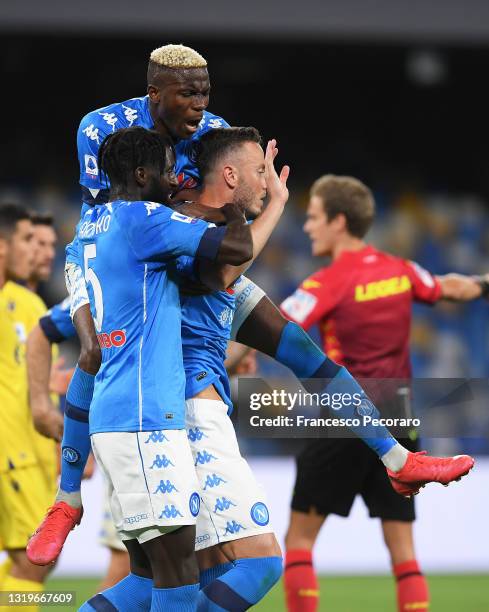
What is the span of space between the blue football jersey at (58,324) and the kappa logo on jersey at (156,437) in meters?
1.57

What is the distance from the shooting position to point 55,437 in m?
4.84

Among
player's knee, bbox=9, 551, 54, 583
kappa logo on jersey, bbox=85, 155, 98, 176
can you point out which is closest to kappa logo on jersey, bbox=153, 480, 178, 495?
kappa logo on jersey, bbox=85, 155, 98, 176

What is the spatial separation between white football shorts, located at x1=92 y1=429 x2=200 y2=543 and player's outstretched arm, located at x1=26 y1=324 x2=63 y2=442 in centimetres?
156

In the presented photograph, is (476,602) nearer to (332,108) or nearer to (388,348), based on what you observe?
(388,348)

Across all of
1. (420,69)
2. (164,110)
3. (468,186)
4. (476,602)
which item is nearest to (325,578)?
(476,602)

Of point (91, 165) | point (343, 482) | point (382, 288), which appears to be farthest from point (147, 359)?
point (382, 288)

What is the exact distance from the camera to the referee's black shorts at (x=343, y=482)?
519 centimetres

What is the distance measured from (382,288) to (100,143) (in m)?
2.00

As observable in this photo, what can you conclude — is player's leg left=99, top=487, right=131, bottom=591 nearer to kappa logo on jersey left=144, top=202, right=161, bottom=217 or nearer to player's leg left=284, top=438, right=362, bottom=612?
player's leg left=284, top=438, right=362, bottom=612

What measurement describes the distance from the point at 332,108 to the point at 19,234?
9803mm

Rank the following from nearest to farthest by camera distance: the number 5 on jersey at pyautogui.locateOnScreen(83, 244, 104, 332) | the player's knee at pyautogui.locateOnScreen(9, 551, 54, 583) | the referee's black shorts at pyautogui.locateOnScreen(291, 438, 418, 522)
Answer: the number 5 on jersey at pyautogui.locateOnScreen(83, 244, 104, 332) → the player's knee at pyautogui.locateOnScreen(9, 551, 54, 583) → the referee's black shorts at pyautogui.locateOnScreen(291, 438, 418, 522)

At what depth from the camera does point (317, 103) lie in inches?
585

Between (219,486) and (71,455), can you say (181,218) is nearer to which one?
(219,486)

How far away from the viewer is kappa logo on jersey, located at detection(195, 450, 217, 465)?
138 inches
